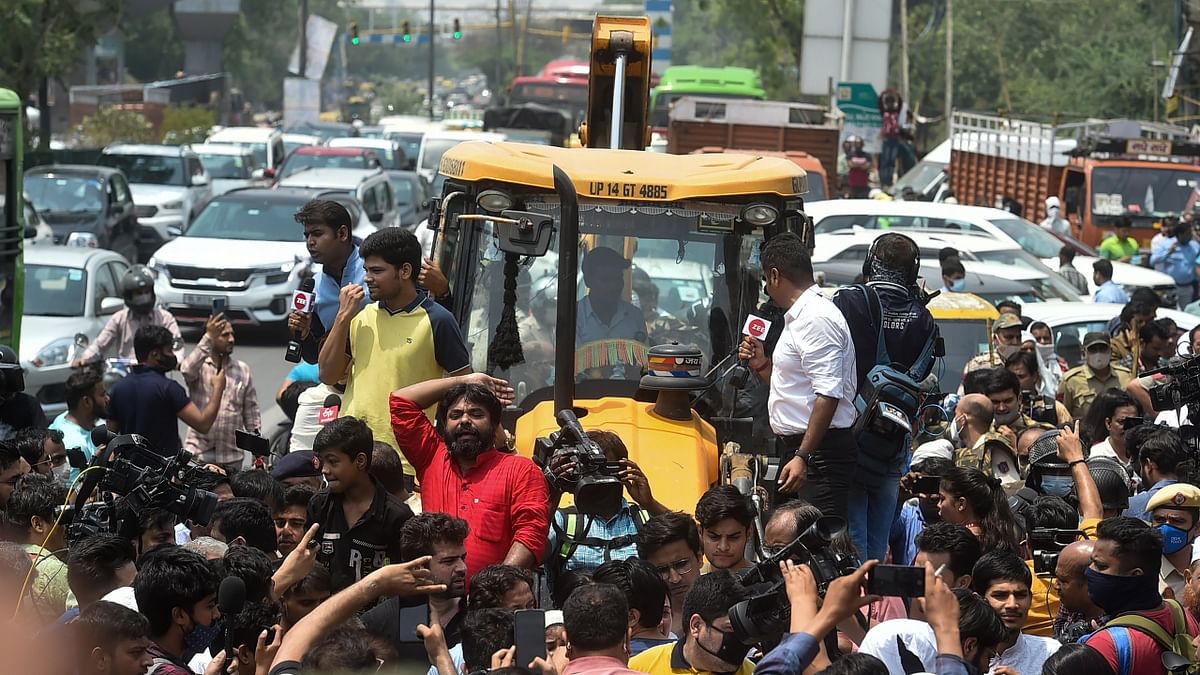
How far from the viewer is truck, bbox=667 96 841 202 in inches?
1185

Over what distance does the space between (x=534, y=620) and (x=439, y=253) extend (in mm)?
3782

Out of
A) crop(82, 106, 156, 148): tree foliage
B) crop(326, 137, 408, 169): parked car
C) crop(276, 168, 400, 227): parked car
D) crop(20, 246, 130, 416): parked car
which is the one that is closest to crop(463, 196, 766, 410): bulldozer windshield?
crop(20, 246, 130, 416): parked car

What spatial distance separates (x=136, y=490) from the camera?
6945 millimetres

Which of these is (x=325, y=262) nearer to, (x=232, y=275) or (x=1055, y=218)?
(x=232, y=275)

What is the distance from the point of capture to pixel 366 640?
5.25 meters

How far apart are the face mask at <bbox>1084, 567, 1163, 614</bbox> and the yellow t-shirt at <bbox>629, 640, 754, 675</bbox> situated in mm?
1326

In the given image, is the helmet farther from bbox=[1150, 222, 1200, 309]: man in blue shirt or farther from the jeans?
the jeans

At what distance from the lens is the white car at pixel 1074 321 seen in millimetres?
14188

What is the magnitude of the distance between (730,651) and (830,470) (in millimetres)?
2670

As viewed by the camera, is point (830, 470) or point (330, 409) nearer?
point (830, 470)

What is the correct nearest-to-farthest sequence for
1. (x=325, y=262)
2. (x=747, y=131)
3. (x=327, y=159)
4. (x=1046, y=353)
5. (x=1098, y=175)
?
(x=325, y=262) → (x=1046, y=353) → (x=1098, y=175) → (x=747, y=131) → (x=327, y=159)

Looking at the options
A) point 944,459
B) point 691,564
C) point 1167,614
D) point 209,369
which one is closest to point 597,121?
point 209,369

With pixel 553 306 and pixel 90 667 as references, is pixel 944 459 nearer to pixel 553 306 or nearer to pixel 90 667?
pixel 553 306

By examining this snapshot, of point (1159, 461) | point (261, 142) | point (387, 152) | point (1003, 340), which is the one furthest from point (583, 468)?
point (261, 142)
